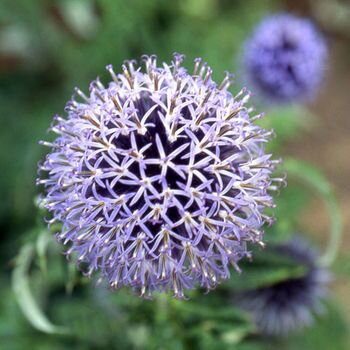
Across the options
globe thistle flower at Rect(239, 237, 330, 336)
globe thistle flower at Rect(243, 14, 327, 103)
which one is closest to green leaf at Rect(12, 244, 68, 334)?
globe thistle flower at Rect(239, 237, 330, 336)

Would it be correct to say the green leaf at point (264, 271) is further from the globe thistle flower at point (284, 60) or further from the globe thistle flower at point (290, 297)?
the globe thistle flower at point (284, 60)

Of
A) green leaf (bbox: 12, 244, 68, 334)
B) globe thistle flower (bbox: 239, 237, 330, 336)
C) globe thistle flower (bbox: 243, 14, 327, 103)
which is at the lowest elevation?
globe thistle flower (bbox: 239, 237, 330, 336)

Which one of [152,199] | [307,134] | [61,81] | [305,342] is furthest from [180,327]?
[307,134]

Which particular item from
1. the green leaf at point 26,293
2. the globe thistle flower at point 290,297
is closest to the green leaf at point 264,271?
the globe thistle flower at point 290,297

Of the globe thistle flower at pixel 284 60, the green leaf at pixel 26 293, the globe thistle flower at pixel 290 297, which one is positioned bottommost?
the globe thistle flower at pixel 290 297

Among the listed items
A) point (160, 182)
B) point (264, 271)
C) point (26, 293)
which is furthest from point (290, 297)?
point (160, 182)

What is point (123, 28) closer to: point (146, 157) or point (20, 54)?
point (20, 54)

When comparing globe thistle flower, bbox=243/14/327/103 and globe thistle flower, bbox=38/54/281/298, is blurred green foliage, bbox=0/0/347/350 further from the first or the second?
globe thistle flower, bbox=38/54/281/298
